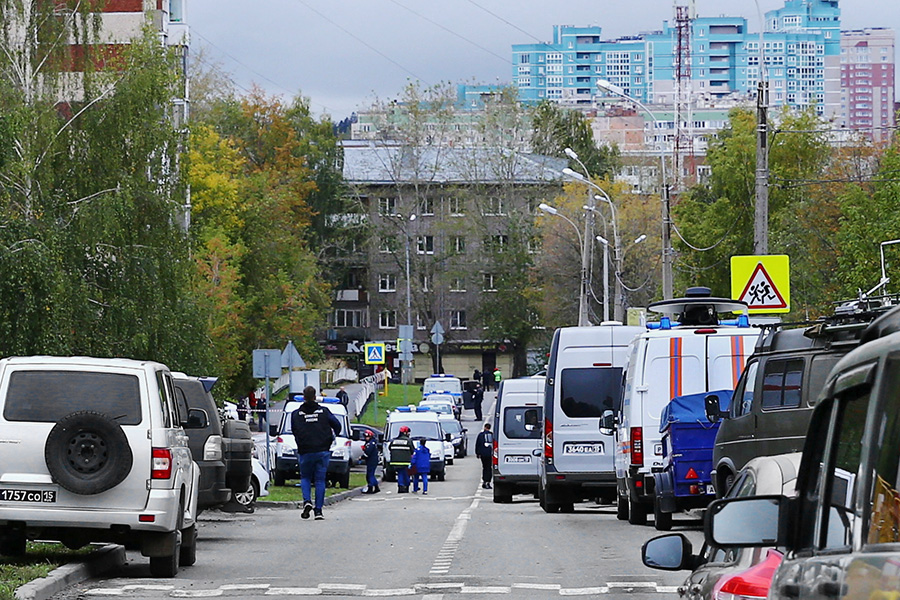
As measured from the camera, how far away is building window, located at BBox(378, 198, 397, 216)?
102 metres

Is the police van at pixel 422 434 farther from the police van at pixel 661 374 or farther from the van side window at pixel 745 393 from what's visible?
the van side window at pixel 745 393

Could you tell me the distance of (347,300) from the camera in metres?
113

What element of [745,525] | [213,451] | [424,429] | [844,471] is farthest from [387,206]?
[844,471]

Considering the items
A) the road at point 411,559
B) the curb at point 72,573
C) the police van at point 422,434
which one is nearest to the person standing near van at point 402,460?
the police van at point 422,434

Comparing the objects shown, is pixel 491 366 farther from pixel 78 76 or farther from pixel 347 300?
pixel 78 76

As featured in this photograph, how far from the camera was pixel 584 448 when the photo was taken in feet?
76.8

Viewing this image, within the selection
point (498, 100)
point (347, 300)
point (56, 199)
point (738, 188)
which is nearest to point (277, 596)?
point (56, 199)

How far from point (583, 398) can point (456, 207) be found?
77.5m

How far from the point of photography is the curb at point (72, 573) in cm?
1188

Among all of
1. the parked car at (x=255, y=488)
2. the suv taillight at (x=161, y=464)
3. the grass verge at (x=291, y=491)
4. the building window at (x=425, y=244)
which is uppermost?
the building window at (x=425, y=244)

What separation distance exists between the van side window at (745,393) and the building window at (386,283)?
301ft

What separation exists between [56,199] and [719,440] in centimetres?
2129

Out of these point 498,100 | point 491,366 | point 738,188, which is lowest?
point 491,366

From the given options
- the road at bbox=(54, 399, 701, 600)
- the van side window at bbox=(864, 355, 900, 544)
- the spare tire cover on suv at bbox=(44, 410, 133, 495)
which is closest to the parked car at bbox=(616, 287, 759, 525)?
the road at bbox=(54, 399, 701, 600)
